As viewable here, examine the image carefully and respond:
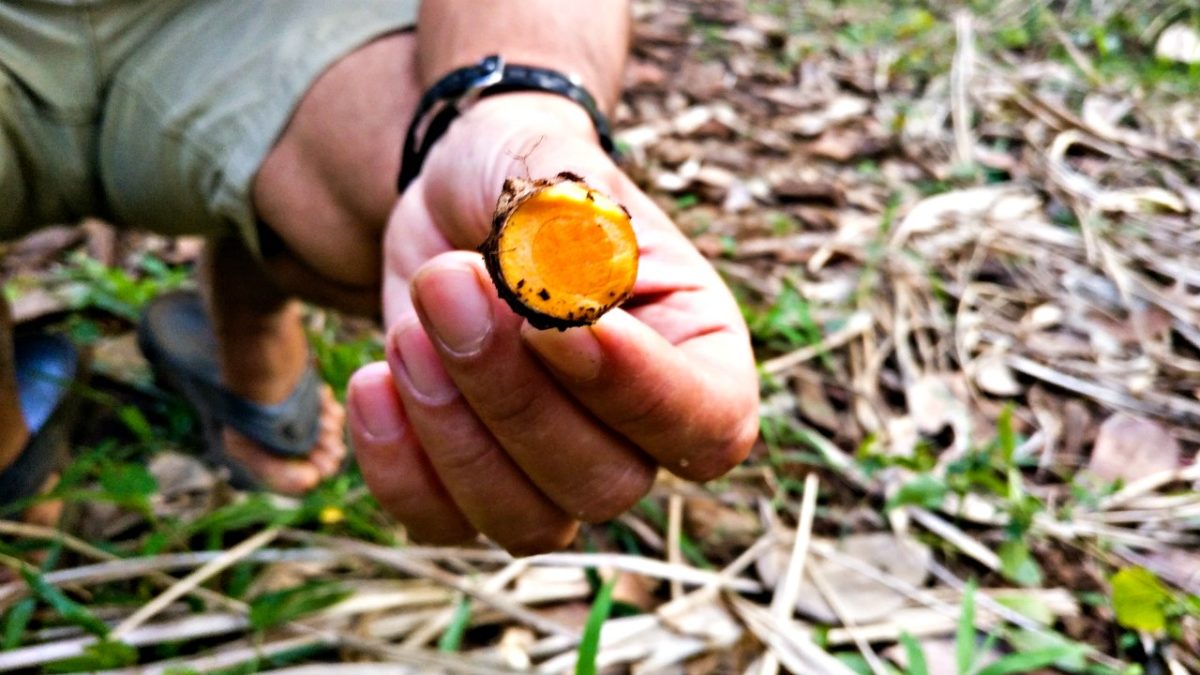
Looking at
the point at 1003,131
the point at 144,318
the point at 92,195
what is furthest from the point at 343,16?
the point at 1003,131

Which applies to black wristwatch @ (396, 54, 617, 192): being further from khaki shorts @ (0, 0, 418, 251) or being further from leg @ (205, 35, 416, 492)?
khaki shorts @ (0, 0, 418, 251)

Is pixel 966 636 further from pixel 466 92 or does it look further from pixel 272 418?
pixel 272 418

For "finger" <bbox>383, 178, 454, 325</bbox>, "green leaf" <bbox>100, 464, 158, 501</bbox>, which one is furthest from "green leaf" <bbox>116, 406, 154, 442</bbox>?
"finger" <bbox>383, 178, 454, 325</bbox>

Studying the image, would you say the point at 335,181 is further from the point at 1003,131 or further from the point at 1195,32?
the point at 1195,32

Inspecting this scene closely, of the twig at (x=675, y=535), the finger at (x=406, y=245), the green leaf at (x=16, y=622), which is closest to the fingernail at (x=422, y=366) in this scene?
the finger at (x=406, y=245)

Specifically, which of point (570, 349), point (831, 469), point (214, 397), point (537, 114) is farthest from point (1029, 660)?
point (214, 397)

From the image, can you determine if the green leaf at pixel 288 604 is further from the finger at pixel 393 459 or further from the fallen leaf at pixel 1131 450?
the fallen leaf at pixel 1131 450

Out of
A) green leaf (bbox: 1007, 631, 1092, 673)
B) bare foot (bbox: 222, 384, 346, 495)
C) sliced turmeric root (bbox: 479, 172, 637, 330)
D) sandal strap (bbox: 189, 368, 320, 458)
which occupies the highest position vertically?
sliced turmeric root (bbox: 479, 172, 637, 330)
